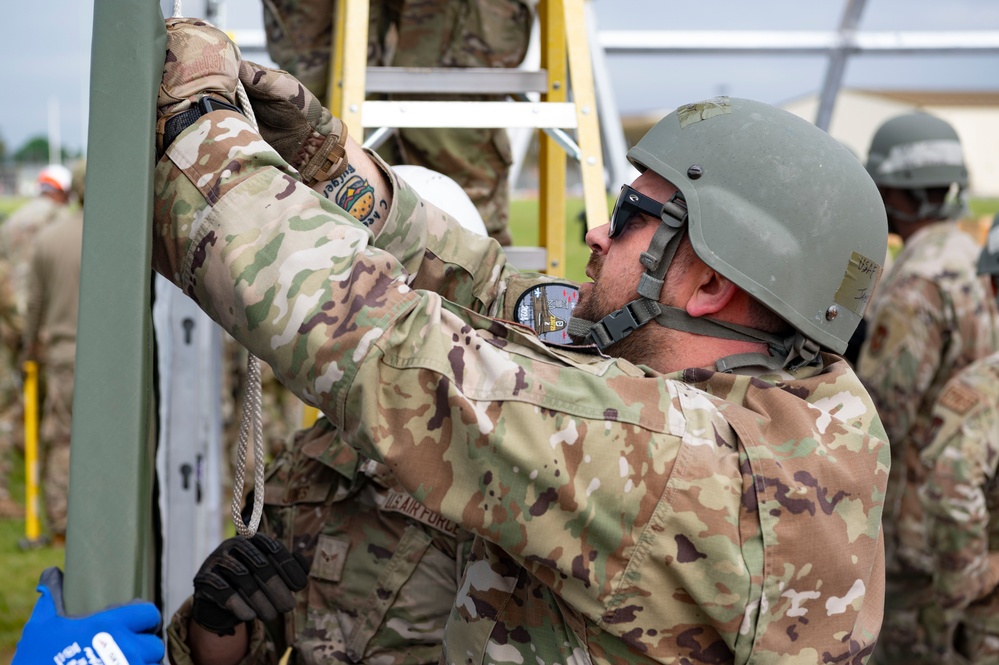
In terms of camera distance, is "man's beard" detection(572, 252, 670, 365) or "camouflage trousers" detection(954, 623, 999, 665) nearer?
"man's beard" detection(572, 252, 670, 365)

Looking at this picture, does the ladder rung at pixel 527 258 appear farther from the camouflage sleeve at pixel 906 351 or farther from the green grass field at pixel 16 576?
the green grass field at pixel 16 576

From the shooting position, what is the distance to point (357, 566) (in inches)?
88.4

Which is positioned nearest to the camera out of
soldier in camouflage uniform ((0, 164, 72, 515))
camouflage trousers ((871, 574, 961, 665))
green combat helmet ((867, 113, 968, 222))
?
camouflage trousers ((871, 574, 961, 665))

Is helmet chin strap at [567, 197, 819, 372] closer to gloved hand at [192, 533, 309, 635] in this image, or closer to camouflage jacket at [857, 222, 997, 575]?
gloved hand at [192, 533, 309, 635]

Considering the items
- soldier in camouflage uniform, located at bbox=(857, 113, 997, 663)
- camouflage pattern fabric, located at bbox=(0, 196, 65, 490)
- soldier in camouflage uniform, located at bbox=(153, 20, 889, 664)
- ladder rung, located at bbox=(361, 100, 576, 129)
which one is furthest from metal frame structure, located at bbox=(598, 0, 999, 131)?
camouflage pattern fabric, located at bbox=(0, 196, 65, 490)

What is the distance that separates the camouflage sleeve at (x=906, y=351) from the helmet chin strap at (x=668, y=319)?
10.1 feet

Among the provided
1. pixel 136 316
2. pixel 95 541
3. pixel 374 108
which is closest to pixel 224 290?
pixel 136 316

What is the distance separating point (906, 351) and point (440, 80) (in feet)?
9.30

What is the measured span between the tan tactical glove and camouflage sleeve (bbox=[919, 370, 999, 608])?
10.1 feet

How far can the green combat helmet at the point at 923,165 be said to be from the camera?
17.4 feet

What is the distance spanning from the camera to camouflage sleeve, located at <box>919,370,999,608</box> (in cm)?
373

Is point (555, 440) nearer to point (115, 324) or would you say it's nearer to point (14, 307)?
point (115, 324)

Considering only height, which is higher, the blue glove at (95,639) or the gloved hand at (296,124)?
the gloved hand at (296,124)

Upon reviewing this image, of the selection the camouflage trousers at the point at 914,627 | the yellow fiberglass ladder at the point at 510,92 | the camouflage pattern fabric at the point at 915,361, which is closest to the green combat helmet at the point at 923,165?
the camouflage pattern fabric at the point at 915,361
